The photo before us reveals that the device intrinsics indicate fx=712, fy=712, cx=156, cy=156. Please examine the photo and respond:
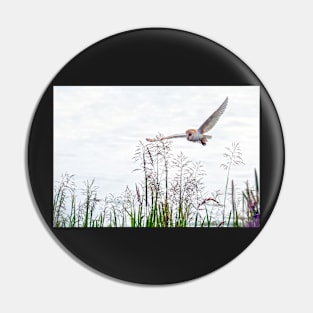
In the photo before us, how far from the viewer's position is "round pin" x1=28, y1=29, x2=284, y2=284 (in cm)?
372

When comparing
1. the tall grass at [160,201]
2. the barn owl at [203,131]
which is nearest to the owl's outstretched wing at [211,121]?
the barn owl at [203,131]

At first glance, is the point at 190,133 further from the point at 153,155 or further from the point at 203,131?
the point at 153,155

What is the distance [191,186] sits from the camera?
148 inches

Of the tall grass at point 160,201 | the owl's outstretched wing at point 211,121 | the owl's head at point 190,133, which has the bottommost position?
the tall grass at point 160,201

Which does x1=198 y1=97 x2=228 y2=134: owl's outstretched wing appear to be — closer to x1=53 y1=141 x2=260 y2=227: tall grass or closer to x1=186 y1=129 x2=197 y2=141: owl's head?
A: x1=186 y1=129 x2=197 y2=141: owl's head

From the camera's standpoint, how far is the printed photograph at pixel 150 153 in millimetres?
3732

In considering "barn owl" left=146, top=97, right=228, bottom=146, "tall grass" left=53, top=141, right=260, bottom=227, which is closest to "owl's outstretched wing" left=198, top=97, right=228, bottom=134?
"barn owl" left=146, top=97, right=228, bottom=146

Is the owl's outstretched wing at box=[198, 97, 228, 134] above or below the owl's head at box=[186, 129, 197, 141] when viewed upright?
above

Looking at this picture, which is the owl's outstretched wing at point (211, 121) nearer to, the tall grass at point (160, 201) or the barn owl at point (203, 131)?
the barn owl at point (203, 131)

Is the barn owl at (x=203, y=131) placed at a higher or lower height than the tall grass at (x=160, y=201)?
higher

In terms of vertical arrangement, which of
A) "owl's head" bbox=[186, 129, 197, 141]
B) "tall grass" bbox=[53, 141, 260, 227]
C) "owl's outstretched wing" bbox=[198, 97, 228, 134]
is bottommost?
"tall grass" bbox=[53, 141, 260, 227]

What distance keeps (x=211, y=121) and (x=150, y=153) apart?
36 centimetres

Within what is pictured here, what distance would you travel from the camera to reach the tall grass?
147 inches
